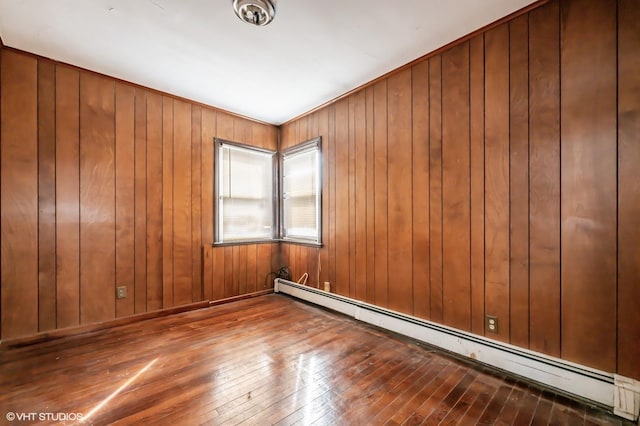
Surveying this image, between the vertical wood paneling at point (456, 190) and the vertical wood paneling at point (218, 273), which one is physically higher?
the vertical wood paneling at point (456, 190)

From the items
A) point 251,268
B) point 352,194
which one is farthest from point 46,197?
point 352,194

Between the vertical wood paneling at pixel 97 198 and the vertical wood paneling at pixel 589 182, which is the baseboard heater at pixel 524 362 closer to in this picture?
the vertical wood paneling at pixel 589 182

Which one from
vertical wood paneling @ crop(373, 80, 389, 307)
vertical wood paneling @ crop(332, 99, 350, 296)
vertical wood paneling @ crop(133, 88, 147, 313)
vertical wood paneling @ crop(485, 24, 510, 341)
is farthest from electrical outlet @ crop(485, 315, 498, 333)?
vertical wood paneling @ crop(133, 88, 147, 313)

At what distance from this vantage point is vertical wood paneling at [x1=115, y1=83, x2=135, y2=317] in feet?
9.50

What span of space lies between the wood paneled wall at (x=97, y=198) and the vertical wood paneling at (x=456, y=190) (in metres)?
2.78

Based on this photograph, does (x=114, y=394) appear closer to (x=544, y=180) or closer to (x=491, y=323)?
(x=491, y=323)

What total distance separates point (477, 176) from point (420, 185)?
1.58ft

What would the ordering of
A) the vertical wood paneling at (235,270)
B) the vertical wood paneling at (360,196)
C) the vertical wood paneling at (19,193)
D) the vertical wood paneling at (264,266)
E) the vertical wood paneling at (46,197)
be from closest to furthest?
the vertical wood paneling at (19,193) < the vertical wood paneling at (46,197) < the vertical wood paneling at (360,196) < the vertical wood paneling at (235,270) < the vertical wood paneling at (264,266)

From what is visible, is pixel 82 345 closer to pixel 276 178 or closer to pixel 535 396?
pixel 276 178

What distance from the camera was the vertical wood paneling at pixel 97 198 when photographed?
107 inches

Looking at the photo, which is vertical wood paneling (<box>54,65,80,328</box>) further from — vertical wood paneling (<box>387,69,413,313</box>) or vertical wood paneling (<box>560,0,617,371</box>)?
vertical wood paneling (<box>560,0,617,371</box>)

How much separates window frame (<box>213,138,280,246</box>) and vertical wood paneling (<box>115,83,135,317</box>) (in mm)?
921

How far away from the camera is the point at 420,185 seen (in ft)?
8.21

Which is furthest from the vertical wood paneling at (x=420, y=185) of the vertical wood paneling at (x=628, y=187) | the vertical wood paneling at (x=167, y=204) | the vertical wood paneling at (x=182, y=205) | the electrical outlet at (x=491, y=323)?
the vertical wood paneling at (x=167, y=204)
